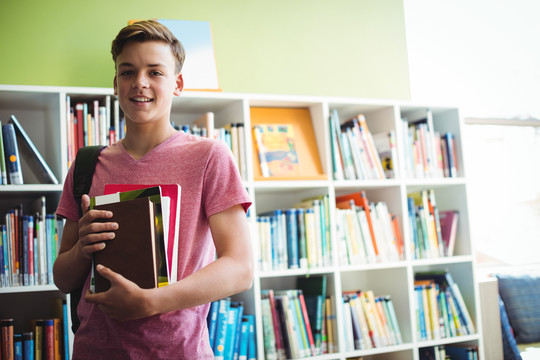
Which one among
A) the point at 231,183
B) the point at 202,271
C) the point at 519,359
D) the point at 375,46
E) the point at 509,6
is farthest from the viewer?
the point at 509,6

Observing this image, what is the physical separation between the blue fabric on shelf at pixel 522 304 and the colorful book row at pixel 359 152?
1268 millimetres

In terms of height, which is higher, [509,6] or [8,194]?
[509,6]

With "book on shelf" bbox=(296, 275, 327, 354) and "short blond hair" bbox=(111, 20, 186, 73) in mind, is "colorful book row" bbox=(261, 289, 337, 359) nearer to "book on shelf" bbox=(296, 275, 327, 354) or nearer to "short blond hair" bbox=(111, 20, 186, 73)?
"book on shelf" bbox=(296, 275, 327, 354)

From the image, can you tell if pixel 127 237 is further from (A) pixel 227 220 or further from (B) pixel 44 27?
(B) pixel 44 27

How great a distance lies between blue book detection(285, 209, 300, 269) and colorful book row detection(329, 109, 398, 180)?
1.06ft

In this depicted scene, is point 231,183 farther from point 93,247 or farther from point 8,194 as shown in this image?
point 8,194

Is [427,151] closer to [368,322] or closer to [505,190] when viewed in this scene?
[368,322]

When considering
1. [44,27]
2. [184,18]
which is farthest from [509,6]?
[44,27]

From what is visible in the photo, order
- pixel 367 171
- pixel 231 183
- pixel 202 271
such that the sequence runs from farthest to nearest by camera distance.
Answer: pixel 367 171 < pixel 231 183 < pixel 202 271

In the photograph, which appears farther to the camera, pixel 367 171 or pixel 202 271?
pixel 367 171

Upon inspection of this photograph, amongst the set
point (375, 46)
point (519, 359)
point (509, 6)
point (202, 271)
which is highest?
point (509, 6)

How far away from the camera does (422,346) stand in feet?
9.69

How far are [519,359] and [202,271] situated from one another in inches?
112

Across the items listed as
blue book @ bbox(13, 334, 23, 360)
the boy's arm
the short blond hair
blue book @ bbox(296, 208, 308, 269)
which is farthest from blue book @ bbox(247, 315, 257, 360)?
the short blond hair
